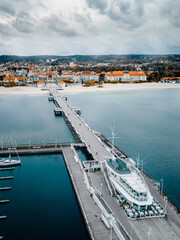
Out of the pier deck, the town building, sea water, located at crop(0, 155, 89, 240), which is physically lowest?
sea water, located at crop(0, 155, 89, 240)

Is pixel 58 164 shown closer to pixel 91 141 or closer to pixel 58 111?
pixel 91 141

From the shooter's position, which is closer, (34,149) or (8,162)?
(8,162)

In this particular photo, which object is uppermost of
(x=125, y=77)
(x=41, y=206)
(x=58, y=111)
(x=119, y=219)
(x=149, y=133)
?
(x=125, y=77)

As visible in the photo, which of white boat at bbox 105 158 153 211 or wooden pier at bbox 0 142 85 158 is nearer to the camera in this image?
white boat at bbox 105 158 153 211

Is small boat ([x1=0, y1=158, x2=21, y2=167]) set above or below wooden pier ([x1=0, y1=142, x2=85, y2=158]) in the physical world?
below

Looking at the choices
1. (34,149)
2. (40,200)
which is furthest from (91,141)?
(40,200)

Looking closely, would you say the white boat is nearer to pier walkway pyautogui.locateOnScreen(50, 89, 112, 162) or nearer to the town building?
pier walkway pyautogui.locateOnScreen(50, 89, 112, 162)

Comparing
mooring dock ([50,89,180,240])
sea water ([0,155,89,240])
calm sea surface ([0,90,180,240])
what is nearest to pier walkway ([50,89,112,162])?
calm sea surface ([0,90,180,240])
